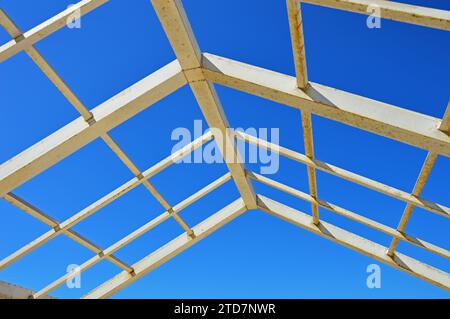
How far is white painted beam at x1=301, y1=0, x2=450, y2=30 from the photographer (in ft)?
8.79

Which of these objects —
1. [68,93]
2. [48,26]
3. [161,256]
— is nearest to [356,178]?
[68,93]

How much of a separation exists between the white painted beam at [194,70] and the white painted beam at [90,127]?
0.22 metres

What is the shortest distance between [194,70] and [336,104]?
165 cm

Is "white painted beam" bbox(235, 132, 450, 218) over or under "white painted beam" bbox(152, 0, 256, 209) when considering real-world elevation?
under

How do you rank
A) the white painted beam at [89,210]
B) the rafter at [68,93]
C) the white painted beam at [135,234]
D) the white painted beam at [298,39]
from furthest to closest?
the white painted beam at [135,234], the white painted beam at [89,210], the rafter at [68,93], the white painted beam at [298,39]

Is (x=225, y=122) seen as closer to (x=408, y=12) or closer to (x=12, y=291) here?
(x=408, y=12)

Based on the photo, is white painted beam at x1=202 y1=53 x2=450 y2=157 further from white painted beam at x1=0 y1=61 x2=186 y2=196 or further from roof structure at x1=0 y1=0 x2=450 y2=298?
white painted beam at x1=0 y1=61 x2=186 y2=196

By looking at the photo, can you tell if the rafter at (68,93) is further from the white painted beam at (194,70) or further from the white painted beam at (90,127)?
the white painted beam at (194,70)

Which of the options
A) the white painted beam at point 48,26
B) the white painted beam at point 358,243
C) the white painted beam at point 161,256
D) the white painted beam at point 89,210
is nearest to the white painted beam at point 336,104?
the white painted beam at point 48,26

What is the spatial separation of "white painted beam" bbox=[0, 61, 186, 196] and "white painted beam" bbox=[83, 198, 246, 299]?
4.69 metres

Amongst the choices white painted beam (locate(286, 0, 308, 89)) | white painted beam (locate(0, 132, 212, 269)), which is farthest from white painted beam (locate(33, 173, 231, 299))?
white painted beam (locate(286, 0, 308, 89))

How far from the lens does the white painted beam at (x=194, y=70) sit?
3.70 metres

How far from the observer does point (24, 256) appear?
273 inches
